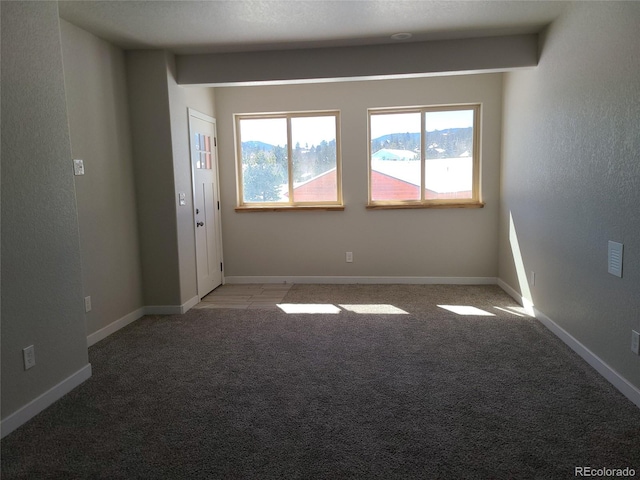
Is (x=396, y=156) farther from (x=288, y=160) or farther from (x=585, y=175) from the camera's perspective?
(x=585, y=175)

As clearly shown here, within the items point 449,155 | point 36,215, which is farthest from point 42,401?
point 449,155

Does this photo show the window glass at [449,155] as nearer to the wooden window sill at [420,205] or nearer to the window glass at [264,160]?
the wooden window sill at [420,205]

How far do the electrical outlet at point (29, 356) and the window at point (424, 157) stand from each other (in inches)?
150

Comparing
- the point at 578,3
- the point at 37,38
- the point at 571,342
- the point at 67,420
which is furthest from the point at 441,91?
the point at 67,420

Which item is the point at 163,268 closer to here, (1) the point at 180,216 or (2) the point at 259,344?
(1) the point at 180,216

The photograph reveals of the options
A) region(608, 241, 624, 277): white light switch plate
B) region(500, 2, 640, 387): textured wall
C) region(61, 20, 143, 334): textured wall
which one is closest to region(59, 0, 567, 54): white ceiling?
region(61, 20, 143, 334): textured wall

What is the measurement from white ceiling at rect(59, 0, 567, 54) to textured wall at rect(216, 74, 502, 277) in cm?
125

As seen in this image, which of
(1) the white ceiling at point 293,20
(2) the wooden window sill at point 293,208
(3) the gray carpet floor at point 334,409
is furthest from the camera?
(2) the wooden window sill at point 293,208

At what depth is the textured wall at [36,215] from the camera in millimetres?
2330

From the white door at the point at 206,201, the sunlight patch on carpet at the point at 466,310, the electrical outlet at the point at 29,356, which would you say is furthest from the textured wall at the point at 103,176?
the sunlight patch on carpet at the point at 466,310

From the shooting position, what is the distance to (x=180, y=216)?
174 inches

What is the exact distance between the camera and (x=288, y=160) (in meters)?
5.60

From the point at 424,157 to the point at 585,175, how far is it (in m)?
2.49

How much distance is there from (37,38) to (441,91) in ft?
13.2
